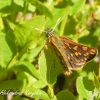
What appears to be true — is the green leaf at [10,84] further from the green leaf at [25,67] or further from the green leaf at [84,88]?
the green leaf at [84,88]

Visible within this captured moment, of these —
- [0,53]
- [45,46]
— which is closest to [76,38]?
[45,46]

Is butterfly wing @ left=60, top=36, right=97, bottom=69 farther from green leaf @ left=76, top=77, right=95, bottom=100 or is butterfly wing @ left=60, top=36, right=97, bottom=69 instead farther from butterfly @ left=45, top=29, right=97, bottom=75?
green leaf @ left=76, top=77, right=95, bottom=100

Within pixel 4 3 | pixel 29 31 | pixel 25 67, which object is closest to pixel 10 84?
pixel 25 67

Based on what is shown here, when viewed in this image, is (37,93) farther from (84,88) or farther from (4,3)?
(4,3)

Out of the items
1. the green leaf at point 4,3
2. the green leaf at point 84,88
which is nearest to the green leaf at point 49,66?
the green leaf at point 84,88

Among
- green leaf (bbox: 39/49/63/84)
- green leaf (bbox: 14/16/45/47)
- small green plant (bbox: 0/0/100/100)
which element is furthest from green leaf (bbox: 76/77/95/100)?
green leaf (bbox: 14/16/45/47)

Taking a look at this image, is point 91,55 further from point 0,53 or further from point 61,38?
point 0,53
